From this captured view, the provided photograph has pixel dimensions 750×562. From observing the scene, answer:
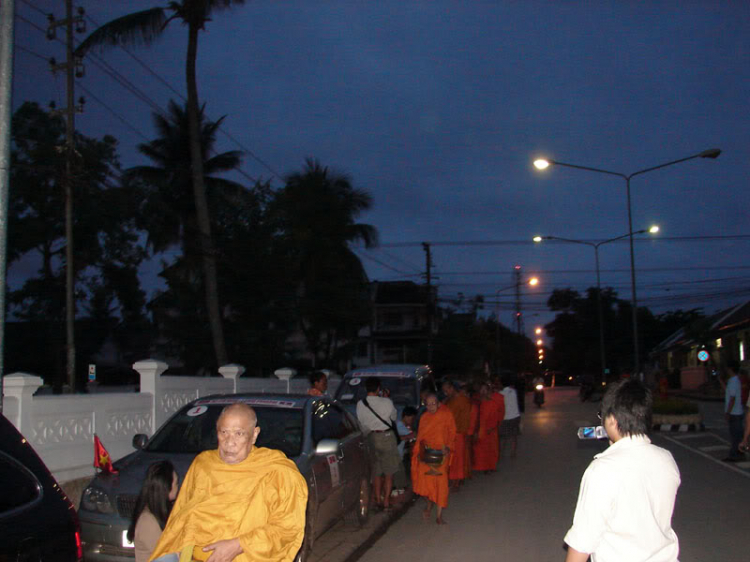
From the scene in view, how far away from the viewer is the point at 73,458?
9586mm

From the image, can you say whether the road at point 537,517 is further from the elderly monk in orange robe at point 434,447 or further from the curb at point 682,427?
the curb at point 682,427

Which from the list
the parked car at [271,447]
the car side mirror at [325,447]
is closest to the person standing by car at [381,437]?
the parked car at [271,447]

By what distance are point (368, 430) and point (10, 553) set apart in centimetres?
720

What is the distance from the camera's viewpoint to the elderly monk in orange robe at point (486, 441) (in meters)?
14.0

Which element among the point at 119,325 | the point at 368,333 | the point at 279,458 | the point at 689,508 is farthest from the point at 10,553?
the point at 368,333

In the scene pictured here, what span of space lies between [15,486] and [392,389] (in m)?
11.7

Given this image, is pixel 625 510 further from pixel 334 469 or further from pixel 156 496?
pixel 334 469

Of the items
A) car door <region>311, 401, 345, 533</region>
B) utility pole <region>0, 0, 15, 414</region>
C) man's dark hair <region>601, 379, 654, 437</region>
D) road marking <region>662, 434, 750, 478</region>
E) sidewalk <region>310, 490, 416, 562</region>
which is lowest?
road marking <region>662, 434, 750, 478</region>

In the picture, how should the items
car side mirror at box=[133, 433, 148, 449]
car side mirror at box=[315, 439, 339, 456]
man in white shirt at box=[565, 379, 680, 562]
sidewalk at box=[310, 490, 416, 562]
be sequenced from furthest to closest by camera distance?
1. sidewalk at box=[310, 490, 416, 562]
2. car side mirror at box=[133, 433, 148, 449]
3. car side mirror at box=[315, 439, 339, 456]
4. man in white shirt at box=[565, 379, 680, 562]

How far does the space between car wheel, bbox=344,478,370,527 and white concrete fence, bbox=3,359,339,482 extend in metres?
3.36

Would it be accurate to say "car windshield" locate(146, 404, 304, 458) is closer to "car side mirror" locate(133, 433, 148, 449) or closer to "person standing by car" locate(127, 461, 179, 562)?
"car side mirror" locate(133, 433, 148, 449)

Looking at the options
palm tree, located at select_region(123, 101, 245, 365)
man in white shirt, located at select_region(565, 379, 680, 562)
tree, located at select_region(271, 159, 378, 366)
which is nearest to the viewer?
man in white shirt, located at select_region(565, 379, 680, 562)

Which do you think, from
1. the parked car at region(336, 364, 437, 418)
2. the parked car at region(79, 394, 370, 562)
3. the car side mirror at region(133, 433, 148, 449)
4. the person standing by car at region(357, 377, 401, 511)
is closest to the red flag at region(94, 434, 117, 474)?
the parked car at region(79, 394, 370, 562)

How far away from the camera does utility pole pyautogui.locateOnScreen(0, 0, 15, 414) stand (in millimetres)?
6238
